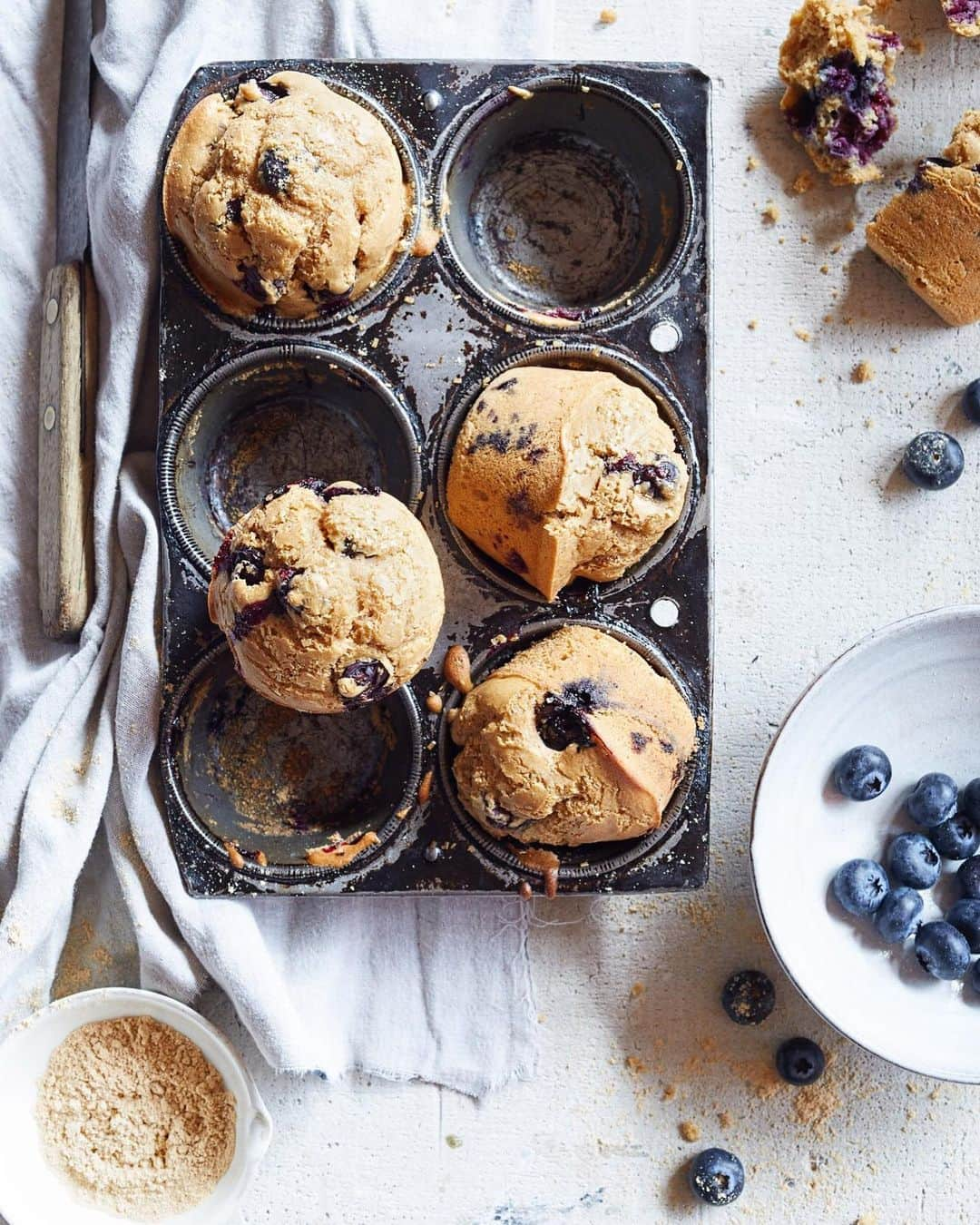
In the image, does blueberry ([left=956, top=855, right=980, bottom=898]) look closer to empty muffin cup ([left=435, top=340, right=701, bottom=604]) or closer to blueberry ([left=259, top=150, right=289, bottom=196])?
empty muffin cup ([left=435, top=340, right=701, bottom=604])

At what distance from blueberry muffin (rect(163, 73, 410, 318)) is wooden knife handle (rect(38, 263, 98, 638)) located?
337 millimetres

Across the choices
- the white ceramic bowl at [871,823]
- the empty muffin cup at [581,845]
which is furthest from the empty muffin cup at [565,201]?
the white ceramic bowl at [871,823]

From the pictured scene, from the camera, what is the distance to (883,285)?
281 cm

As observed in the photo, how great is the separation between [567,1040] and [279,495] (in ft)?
4.95

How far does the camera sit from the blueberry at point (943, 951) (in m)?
2.57

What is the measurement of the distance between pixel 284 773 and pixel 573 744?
737 mm

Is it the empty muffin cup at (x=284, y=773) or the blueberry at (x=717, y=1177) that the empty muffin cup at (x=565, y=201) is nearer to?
the empty muffin cup at (x=284, y=773)

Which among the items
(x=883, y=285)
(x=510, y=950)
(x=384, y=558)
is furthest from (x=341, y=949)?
(x=883, y=285)

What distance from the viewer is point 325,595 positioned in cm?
216

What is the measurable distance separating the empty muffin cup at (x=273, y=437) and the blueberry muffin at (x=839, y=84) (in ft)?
3.94

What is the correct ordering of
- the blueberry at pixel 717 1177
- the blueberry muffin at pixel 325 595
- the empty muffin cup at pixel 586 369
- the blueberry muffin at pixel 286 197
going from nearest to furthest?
1. the blueberry muffin at pixel 325 595
2. the blueberry muffin at pixel 286 197
3. the empty muffin cup at pixel 586 369
4. the blueberry at pixel 717 1177

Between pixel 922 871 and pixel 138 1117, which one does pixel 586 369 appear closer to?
pixel 922 871

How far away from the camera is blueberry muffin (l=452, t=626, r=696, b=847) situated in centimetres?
231

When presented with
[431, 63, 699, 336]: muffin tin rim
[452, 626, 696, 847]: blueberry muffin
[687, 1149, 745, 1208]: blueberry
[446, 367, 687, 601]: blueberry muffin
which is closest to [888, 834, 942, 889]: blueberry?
[452, 626, 696, 847]: blueberry muffin
